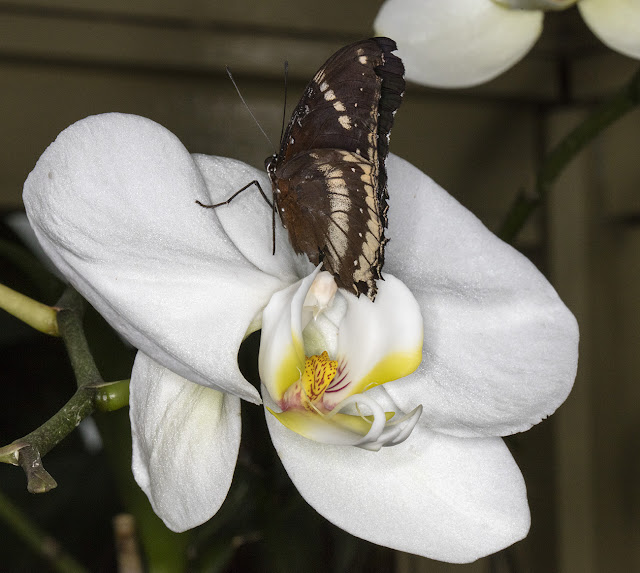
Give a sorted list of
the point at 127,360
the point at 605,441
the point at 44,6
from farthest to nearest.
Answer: the point at 605,441 → the point at 44,6 → the point at 127,360

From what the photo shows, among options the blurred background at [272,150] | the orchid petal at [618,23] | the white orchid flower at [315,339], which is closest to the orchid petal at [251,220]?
the white orchid flower at [315,339]

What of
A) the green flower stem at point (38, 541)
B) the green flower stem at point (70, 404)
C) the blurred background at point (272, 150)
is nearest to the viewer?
the green flower stem at point (70, 404)

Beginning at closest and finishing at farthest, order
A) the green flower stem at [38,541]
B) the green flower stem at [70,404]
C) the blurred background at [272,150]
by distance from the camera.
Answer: the green flower stem at [70,404] → the green flower stem at [38,541] → the blurred background at [272,150]

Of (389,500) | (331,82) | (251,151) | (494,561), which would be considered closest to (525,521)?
(389,500)

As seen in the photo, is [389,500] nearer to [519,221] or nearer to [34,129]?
[519,221]

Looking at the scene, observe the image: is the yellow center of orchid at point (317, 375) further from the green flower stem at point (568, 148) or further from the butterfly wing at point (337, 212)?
the green flower stem at point (568, 148)

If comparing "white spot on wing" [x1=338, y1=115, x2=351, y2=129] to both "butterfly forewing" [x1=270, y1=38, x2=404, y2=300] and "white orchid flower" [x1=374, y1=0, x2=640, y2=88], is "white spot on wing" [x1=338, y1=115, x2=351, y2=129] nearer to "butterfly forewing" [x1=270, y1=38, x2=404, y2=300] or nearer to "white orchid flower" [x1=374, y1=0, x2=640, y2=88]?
"butterfly forewing" [x1=270, y1=38, x2=404, y2=300]

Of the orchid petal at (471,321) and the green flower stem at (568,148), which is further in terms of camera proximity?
the green flower stem at (568,148)
